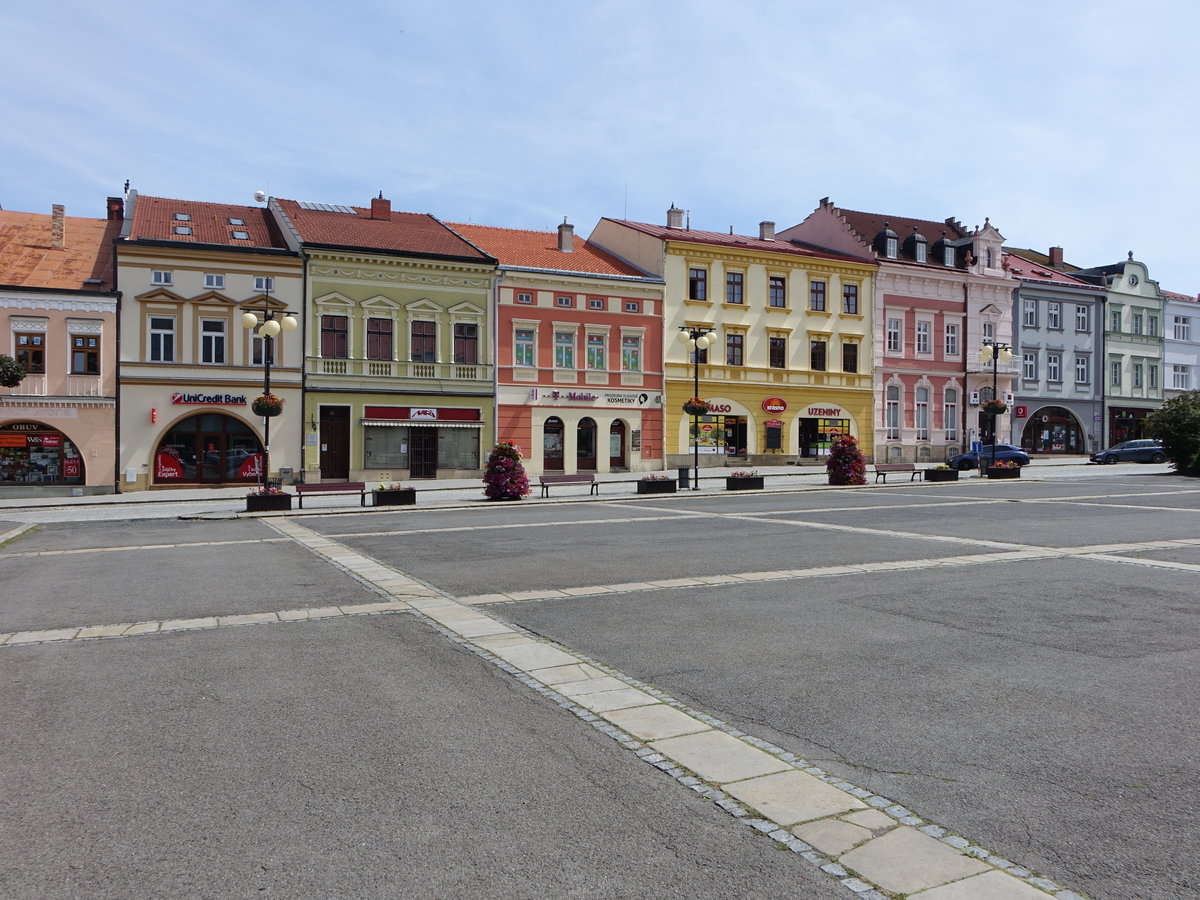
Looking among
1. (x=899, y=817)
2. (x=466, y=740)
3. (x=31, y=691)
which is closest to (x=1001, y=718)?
(x=899, y=817)

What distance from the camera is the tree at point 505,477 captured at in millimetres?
25047

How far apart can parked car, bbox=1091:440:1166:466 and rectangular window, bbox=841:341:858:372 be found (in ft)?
42.7

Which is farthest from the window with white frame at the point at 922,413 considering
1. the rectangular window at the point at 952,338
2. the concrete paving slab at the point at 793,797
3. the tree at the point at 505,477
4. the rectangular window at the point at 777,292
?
the concrete paving slab at the point at 793,797

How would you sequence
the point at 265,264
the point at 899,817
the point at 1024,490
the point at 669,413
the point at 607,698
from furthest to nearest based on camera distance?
the point at 669,413 → the point at 265,264 → the point at 1024,490 → the point at 607,698 → the point at 899,817

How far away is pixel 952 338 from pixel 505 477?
33273 mm

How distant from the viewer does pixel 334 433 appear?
3500 centimetres

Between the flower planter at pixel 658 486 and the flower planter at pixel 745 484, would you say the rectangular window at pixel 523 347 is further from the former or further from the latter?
the flower planter at pixel 745 484

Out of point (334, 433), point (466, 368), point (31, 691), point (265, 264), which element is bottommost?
point (31, 691)

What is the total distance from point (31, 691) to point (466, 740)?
3.42 m

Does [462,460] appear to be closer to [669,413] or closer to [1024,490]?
[669,413]

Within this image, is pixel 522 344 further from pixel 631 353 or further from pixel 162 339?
pixel 162 339

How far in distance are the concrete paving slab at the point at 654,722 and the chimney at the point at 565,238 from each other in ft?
126

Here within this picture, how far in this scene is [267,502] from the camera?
907 inches

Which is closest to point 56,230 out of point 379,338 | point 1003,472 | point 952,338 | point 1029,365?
point 379,338
